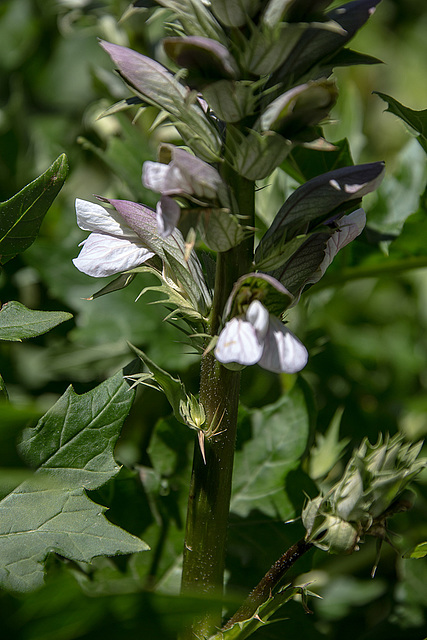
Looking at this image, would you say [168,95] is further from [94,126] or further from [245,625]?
[94,126]

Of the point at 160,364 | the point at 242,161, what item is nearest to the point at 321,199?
the point at 242,161

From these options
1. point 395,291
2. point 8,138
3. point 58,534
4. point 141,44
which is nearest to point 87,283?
point 8,138

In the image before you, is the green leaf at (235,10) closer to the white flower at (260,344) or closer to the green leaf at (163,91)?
the green leaf at (163,91)

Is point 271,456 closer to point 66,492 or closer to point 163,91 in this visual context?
point 66,492

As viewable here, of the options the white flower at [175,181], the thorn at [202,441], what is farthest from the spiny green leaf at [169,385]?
the white flower at [175,181]

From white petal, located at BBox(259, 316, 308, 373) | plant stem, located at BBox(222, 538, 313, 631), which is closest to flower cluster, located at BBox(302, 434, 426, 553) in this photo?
plant stem, located at BBox(222, 538, 313, 631)
